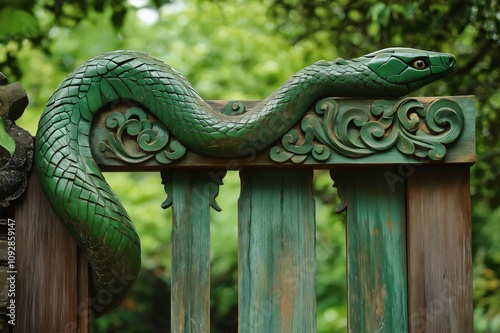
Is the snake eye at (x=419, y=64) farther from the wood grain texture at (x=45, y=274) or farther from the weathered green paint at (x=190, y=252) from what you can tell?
the wood grain texture at (x=45, y=274)

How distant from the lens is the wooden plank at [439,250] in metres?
1.89

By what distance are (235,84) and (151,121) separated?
179 inches

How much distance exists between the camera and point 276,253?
76.9 inches

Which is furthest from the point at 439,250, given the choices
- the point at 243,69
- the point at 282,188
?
the point at 243,69

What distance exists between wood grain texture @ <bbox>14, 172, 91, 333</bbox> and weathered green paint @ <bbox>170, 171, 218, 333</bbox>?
0.25 meters

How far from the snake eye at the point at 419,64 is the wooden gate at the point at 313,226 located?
0.09m

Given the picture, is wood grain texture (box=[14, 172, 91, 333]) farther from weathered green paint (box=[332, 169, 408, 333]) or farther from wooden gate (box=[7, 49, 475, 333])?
weathered green paint (box=[332, 169, 408, 333])

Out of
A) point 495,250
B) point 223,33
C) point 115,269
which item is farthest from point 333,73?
point 495,250

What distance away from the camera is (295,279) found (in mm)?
1939

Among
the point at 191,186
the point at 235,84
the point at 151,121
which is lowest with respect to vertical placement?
the point at 191,186

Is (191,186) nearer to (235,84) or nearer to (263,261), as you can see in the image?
(263,261)

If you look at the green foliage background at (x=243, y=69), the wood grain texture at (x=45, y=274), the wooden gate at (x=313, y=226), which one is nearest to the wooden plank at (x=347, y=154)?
the wooden gate at (x=313, y=226)

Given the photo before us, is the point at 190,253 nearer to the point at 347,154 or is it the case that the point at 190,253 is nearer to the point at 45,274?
the point at 45,274

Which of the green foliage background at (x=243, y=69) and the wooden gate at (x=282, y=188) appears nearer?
the wooden gate at (x=282, y=188)
